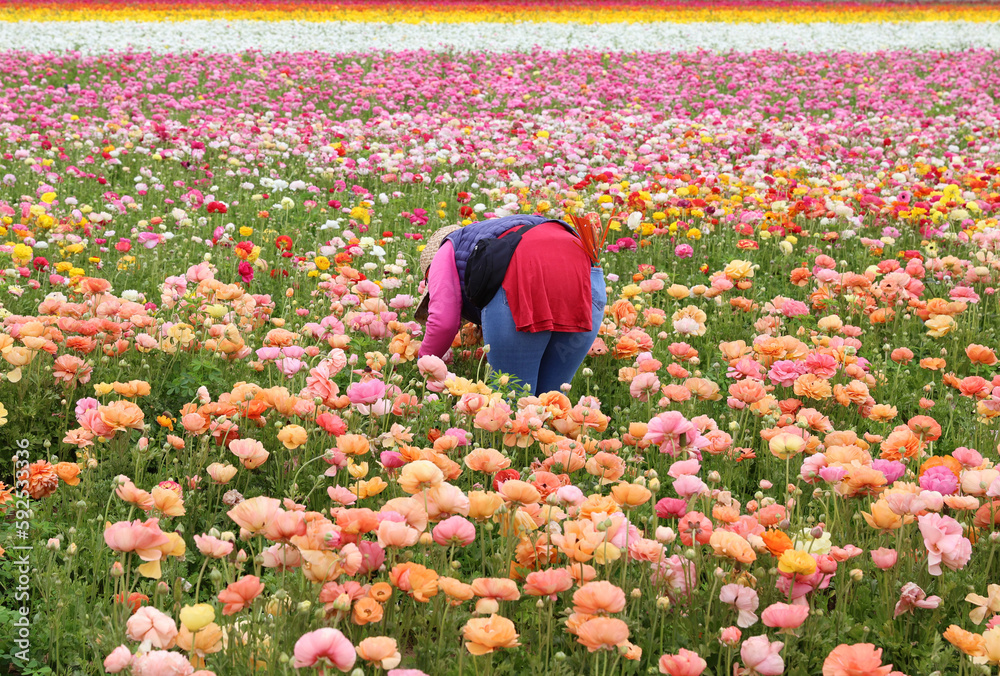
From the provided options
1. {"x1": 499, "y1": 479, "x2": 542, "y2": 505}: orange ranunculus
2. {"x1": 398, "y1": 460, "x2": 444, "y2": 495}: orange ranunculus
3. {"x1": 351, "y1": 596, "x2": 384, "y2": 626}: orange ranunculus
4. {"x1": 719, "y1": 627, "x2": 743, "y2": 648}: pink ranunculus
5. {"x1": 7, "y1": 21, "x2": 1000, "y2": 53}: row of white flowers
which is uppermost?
{"x1": 7, "y1": 21, "x2": 1000, "y2": 53}: row of white flowers

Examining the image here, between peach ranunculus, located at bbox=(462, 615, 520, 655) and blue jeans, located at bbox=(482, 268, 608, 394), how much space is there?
191 centimetres

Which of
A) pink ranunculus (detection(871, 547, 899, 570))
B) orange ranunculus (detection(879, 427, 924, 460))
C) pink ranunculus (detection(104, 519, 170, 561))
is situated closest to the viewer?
pink ranunculus (detection(104, 519, 170, 561))

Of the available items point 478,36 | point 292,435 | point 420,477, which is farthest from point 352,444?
point 478,36

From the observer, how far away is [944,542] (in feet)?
6.14

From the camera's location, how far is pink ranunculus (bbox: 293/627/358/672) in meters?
1.43

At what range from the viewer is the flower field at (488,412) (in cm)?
181

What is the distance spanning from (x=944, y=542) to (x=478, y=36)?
1822 centimetres

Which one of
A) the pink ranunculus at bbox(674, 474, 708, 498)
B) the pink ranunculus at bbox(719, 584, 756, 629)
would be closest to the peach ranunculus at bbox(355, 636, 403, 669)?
the pink ranunculus at bbox(719, 584, 756, 629)

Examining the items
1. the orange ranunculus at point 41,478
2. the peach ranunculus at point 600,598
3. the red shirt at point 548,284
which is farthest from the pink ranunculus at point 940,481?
the orange ranunculus at point 41,478

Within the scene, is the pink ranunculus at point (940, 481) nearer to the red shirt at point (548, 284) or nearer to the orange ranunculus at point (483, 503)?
the orange ranunculus at point (483, 503)

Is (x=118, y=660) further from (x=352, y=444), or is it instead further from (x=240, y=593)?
(x=352, y=444)

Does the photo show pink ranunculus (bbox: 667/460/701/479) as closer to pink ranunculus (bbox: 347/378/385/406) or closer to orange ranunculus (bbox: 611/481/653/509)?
orange ranunculus (bbox: 611/481/653/509)

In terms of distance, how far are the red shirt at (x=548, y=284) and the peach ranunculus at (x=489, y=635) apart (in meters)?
1.93

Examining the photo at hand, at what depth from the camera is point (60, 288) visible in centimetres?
479
